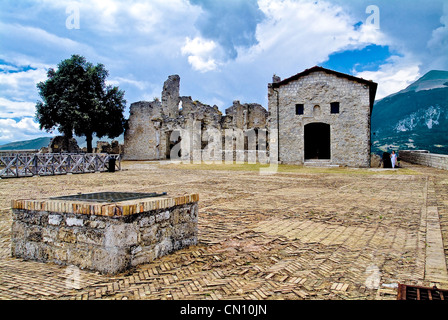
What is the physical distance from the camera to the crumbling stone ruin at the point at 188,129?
1366 inches

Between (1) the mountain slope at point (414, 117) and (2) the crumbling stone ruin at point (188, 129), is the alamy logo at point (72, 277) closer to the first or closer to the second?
(2) the crumbling stone ruin at point (188, 129)

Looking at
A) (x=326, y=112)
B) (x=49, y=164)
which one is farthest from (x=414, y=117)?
(x=49, y=164)

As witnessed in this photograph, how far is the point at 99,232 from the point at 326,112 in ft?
81.2

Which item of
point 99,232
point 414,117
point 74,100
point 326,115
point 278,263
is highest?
point 414,117

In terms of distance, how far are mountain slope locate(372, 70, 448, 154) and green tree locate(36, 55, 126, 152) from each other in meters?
65.9

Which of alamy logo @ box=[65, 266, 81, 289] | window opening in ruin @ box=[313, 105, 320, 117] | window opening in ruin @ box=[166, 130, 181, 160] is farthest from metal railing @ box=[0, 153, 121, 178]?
alamy logo @ box=[65, 266, 81, 289]

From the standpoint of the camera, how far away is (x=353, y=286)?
123 inches

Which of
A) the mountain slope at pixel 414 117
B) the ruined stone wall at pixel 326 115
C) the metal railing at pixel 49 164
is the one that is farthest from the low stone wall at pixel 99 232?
the mountain slope at pixel 414 117

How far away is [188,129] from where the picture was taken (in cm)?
3550

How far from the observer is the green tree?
112 ft

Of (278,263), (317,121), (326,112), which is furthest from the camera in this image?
(317,121)

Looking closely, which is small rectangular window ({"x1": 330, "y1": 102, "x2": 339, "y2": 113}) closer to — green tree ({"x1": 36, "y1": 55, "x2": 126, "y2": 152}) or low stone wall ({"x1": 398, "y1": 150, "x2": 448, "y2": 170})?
low stone wall ({"x1": 398, "y1": 150, "x2": 448, "y2": 170})

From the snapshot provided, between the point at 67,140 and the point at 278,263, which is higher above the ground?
the point at 67,140

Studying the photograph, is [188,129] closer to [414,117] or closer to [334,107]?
[334,107]
